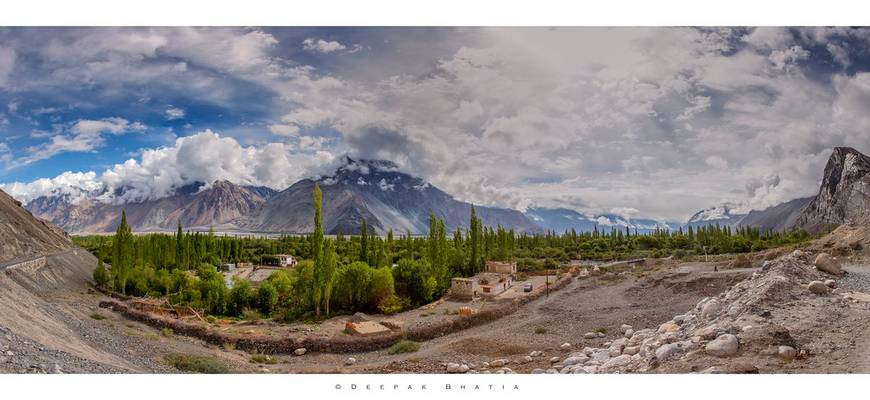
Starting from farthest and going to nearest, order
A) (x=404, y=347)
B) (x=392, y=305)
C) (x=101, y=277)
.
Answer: (x=392, y=305), (x=101, y=277), (x=404, y=347)

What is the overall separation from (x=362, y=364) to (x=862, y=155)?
8721 mm

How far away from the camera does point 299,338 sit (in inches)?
308

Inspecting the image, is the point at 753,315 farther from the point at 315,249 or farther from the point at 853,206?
the point at 315,249

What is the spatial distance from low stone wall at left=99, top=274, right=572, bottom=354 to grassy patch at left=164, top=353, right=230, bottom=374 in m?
1.29

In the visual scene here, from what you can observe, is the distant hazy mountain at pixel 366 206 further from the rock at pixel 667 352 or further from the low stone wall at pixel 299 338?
the rock at pixel 667 352

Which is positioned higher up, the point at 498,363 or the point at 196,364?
the point at 196,364

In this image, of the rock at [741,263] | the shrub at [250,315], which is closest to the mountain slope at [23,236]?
the shrub at [250,315]

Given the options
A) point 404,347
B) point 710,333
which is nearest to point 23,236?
point 404,347

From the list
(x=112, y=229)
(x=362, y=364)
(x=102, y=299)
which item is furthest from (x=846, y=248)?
(x=112, y=229)

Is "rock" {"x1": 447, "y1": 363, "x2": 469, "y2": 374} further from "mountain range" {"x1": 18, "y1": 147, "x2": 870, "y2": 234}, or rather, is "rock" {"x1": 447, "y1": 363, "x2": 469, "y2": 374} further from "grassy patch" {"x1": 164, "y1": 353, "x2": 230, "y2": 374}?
"mountain range" {"x1": 18, "y1": 147, "x2": 870, "y2": 234}

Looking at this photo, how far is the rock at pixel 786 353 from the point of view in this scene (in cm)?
469

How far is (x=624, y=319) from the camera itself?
866cm

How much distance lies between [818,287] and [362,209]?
480 inches

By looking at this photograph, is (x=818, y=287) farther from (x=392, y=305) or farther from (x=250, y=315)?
(x=250, y=315)
